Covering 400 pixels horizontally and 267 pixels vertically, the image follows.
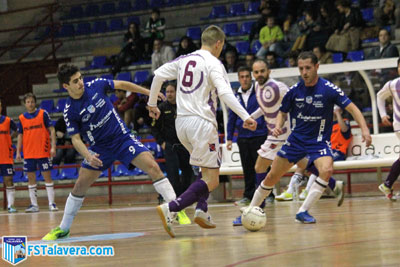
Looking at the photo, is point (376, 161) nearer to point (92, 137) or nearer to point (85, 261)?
point (92, 137)

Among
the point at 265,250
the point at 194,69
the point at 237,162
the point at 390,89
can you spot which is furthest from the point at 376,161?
the point at 265,250

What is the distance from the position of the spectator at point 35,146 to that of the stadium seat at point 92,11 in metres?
10.0

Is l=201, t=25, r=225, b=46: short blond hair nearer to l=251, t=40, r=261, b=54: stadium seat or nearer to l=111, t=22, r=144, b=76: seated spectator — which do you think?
l=251, t=40, r=261, b=54: stadium seat

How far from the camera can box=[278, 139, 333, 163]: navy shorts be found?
8.02 m

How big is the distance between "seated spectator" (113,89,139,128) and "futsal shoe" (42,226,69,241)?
36.0 ft

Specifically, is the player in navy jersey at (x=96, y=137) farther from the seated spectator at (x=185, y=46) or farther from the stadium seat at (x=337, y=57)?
the seated spectator at (x=185, y=46)

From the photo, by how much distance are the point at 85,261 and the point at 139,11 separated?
1926 cm

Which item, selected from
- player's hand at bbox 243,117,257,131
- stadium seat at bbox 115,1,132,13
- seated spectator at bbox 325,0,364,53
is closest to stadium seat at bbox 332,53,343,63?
seated spectator at bbox 325,0,364,53

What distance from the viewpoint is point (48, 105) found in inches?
850

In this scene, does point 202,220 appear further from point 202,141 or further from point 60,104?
point 60,104

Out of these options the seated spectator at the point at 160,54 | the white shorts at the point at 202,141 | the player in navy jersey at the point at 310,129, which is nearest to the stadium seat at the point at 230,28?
the seated spectator at the point at 160,54

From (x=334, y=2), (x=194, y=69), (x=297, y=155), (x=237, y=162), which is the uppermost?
(x=334, y=2)

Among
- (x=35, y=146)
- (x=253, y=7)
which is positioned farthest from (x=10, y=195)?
(x=253, y=7)

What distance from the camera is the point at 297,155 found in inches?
317
